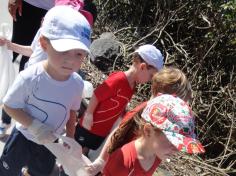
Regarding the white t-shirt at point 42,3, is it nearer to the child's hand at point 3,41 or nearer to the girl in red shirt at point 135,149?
the child's hand at point 3,41

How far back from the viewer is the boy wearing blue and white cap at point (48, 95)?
78.1 inches

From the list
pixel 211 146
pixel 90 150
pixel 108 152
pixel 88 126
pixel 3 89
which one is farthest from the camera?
pixel 211 146

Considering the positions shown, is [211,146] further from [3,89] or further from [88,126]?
[3,89]

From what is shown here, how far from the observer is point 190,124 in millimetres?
1918

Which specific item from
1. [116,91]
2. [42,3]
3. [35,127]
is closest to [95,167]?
[35,127]

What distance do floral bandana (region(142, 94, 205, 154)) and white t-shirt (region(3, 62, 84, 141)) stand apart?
0.46 metres

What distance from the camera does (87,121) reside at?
9.77 ft

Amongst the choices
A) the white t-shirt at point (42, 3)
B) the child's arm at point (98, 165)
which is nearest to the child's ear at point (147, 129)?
the child's arm at point (98, 165)

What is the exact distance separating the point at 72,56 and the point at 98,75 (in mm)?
3196

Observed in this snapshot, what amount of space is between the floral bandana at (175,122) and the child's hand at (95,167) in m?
0.44

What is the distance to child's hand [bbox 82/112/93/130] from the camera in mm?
2954

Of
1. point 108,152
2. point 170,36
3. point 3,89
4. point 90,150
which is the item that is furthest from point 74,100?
point 170,36

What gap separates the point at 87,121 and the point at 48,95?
86 centimetres

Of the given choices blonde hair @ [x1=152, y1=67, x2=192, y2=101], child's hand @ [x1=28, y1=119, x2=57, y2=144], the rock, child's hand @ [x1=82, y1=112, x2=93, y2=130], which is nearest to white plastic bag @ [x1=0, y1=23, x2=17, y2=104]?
child's hand @ [x1=82, y1=112, x2=93, y2=130]
